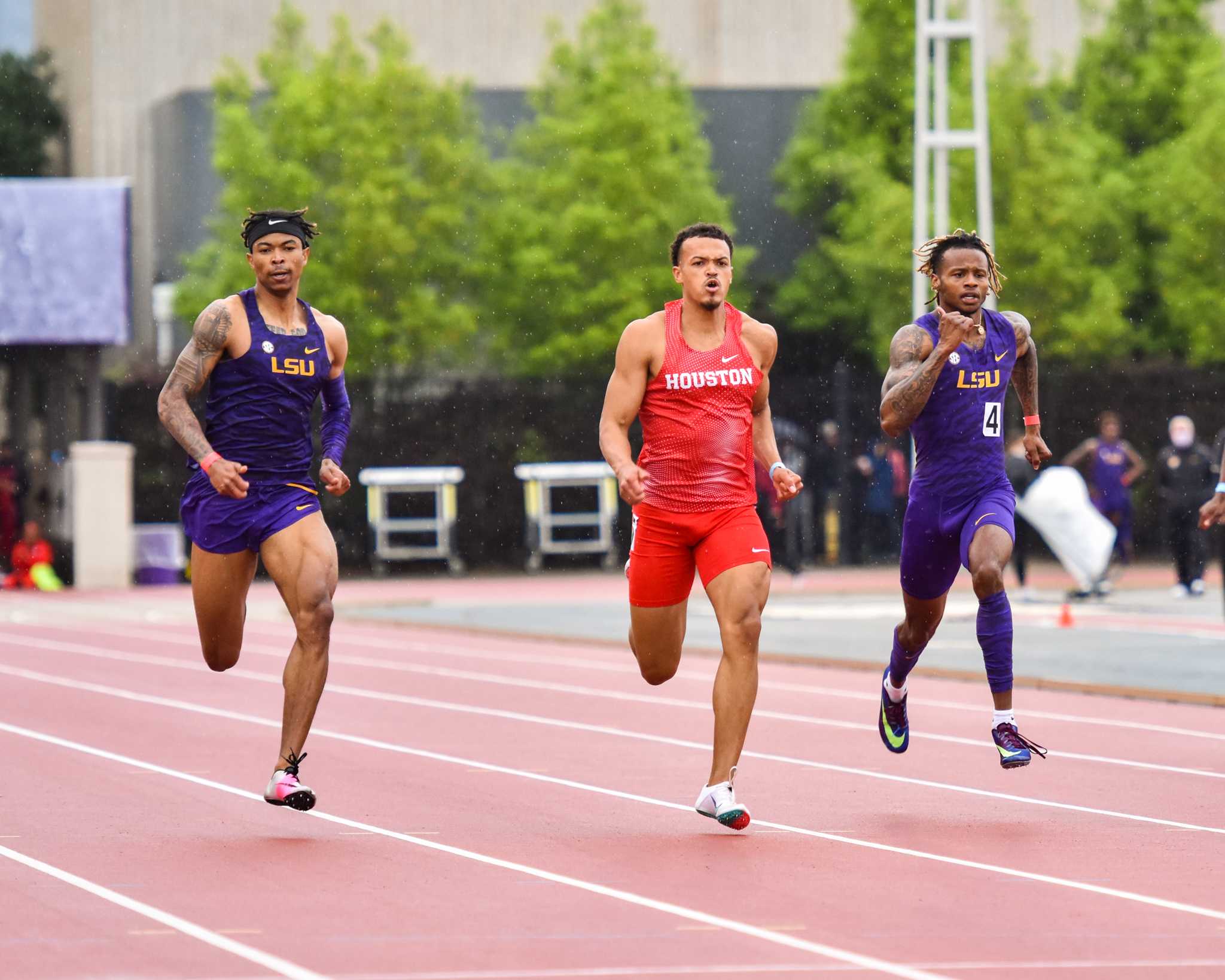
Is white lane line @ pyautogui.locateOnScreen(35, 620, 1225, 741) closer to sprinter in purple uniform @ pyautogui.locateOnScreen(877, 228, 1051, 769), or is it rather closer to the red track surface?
the red track surface

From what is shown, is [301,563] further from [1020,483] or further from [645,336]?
[1020,483]

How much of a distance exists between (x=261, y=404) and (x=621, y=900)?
2.84 metres

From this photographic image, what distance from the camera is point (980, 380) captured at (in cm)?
951

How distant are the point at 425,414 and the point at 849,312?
12.7 m

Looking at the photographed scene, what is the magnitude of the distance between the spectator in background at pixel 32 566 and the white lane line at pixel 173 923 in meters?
22.6

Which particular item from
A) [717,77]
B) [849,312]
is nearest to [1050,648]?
[849,312]

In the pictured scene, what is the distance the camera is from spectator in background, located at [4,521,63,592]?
98.8 feet

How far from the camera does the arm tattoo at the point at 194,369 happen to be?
28.9 ft

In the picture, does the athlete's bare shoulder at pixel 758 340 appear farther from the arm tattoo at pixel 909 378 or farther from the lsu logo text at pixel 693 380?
the arm tattoo at pixel 909 378

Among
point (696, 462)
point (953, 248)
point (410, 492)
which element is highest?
point (953, 248)

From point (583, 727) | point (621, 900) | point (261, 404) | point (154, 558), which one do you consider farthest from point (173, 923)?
point (154, 558)

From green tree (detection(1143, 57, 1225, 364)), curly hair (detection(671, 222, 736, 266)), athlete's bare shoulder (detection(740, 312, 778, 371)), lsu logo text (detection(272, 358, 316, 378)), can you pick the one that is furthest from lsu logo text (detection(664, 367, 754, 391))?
green tree (detection(1143, 57, 1225, 364))

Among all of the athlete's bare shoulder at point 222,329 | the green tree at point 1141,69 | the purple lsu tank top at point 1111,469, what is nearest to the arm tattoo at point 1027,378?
the athlete's bare shoulder at point 222,329

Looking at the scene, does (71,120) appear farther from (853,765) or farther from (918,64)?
(853,765)
